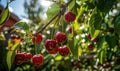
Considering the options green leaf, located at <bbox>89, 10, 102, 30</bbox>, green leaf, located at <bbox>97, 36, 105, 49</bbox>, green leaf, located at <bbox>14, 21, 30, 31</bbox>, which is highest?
green leaf, located at <bbox>89, 10, 102, 30</bbox>

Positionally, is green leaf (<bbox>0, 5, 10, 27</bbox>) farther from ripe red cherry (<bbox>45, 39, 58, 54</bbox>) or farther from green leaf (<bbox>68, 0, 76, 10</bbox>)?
green leaf (<bbox>68, 0, 76, 10</bbox>)

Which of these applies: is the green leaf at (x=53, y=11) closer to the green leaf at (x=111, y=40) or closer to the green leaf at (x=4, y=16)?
the green leaf at (x=4, y=16)

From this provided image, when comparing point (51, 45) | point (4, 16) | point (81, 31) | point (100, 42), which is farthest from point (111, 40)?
point (4, 16)

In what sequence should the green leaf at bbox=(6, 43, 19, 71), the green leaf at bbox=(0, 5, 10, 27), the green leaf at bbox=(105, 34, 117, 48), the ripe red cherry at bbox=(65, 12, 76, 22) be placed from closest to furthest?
the green leaf at bbox=(0, 5, 10, 27) → the green leaf at bbox=(6, 43, 19, 71) → the ripe red cherry at bbox=(65, 12, 76, 22) → the green leaf at bbox=(105, 34, 117, 48)

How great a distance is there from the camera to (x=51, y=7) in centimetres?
210

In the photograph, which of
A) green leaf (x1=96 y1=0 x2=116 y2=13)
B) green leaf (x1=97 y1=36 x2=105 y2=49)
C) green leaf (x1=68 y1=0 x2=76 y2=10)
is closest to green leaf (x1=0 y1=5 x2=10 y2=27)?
green leaf (x1=68 y1=0 x2=76 y2=10)

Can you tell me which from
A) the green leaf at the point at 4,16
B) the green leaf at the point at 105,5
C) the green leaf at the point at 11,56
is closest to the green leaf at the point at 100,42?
the green leaf at the point at 105,5

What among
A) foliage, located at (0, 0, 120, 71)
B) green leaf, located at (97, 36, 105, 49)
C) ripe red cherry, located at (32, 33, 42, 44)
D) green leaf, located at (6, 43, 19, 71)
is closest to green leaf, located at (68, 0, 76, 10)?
foliage, located at (0, 0, 120, 71)

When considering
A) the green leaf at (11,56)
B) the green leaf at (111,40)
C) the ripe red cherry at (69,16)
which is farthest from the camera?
the green leaf at (111,40)

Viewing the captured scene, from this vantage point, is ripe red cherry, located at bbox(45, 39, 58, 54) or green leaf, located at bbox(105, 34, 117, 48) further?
green leaf, located at bbox(105, 34, 117, 48)

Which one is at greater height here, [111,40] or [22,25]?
[22,25]

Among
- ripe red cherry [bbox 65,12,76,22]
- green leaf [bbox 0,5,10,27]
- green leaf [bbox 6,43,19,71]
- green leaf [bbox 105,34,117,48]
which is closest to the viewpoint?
green leaf [bbox 0,5,10,27]

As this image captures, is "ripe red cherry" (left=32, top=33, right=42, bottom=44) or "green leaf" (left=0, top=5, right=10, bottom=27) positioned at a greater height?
"green leaf" (left=0, top=5, right=10, bottom=27)

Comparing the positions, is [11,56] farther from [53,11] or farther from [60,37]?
[53,11]
